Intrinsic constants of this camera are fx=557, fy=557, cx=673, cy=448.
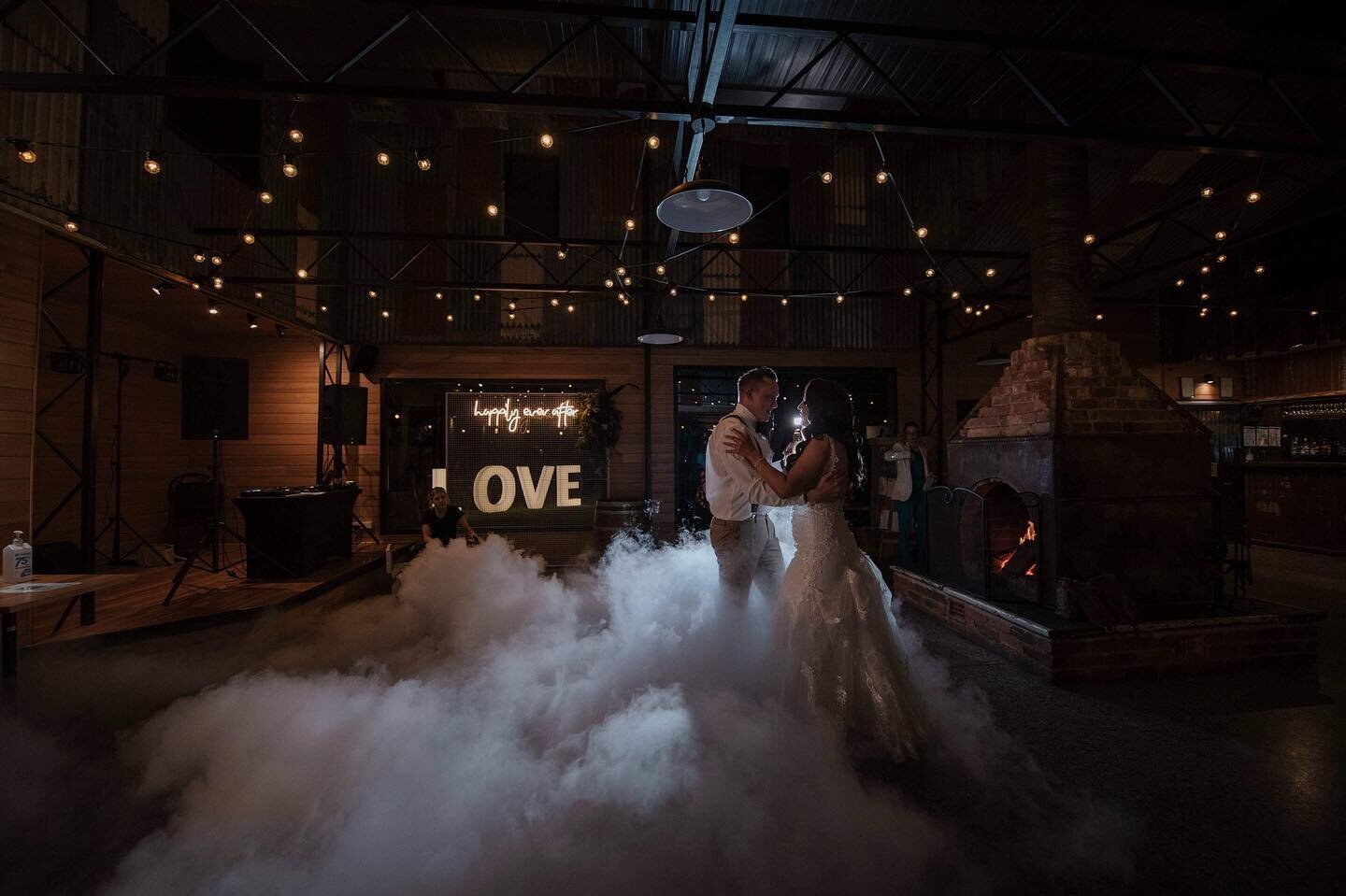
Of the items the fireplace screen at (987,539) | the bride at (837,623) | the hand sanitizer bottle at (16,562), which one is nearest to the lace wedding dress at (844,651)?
the bride at (837,623)

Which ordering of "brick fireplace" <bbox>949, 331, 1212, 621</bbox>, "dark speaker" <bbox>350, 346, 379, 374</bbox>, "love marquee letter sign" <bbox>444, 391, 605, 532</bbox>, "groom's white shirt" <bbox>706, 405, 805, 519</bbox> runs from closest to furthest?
"groom's white shirt" <bbox>706, 405, 805, 519</bbox>, "brick fireplace" <bbox>949, 331, 1212, 621</bbox>, "dark speaker" <bbox>350, 346, 379, 374</bbox>, "love marquee letter sign" <bbox>444, 391, 605, 532</bbox>

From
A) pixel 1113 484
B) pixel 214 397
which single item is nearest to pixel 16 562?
pixel 214 397

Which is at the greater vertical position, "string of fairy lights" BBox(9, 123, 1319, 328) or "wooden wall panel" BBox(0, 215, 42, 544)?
"string of fairy lights" BBox(9, 123, 1319, 328)

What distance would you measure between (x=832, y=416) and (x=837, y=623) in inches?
40.7

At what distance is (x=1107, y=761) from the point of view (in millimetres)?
2756

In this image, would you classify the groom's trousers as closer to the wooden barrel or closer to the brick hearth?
the brick hearth

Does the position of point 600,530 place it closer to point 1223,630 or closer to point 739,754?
point 739,754

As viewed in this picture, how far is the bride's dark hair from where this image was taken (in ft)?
9.16

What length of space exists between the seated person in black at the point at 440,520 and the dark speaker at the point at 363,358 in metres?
4.18

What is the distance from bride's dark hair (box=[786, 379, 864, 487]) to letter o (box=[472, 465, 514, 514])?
7.77 metres

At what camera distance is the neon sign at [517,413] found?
9.75 metres

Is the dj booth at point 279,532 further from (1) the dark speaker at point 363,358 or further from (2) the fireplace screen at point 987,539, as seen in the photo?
(2) the fireplace screen at point 987,539

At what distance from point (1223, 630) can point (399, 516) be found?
1024cm

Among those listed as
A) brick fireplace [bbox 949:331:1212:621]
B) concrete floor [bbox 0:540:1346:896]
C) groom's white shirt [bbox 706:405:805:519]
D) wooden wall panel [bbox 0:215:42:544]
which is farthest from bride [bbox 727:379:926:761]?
wooden wall panel [bbox 0:215:42:544]
